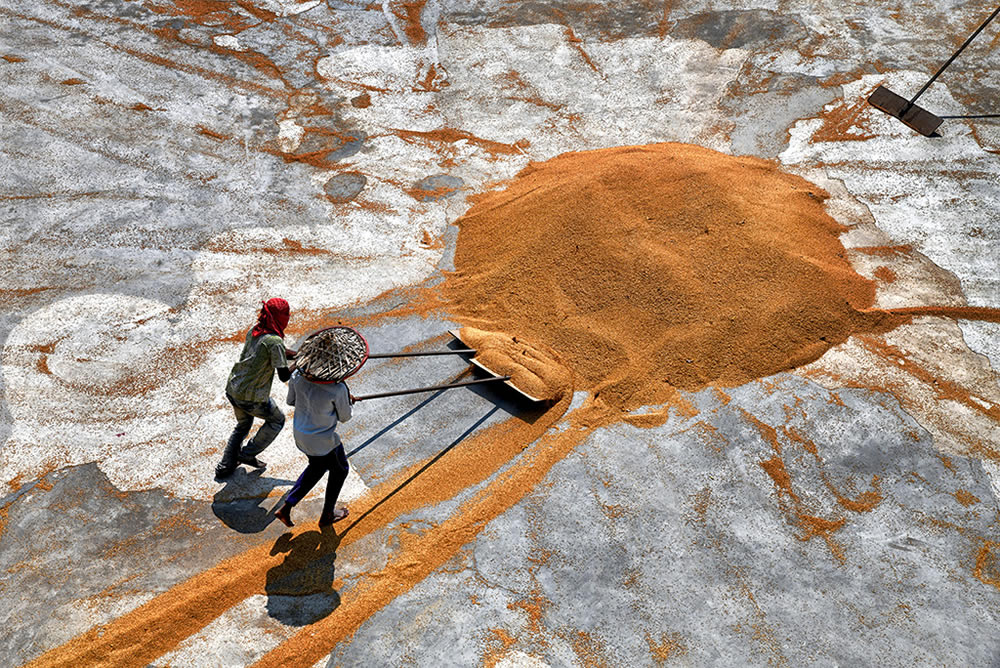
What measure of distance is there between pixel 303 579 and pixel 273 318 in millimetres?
1757

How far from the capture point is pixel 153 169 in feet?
27.3

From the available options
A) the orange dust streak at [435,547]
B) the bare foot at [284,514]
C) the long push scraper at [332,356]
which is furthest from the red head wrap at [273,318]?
the orange dust streak at [435,547]

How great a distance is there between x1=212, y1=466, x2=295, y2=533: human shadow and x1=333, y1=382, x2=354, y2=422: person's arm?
1.17 m

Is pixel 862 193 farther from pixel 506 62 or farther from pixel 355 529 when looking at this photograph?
pixel 355 529

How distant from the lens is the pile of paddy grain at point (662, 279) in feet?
19.1

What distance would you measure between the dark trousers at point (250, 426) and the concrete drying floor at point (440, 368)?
8.5 inches

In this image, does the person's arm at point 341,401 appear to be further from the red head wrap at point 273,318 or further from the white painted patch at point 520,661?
the white painted patch at point 520,661

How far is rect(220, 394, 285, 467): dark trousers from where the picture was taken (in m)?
4.84

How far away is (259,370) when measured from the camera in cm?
466

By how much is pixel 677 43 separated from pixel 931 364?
6873 millimetres

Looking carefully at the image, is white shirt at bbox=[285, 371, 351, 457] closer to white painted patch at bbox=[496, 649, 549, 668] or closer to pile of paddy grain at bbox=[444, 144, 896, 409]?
white painted patch at bbox=[496, 649, 549, 668]

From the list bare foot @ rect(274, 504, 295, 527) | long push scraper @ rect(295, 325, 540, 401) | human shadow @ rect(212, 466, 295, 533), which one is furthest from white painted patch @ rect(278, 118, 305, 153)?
bare foot @ rect(274, 504, 295, 527)

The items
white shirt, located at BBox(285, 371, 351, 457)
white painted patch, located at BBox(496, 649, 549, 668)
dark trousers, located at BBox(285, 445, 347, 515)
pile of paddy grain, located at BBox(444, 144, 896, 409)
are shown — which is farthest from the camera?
pile of paddy grain, located at BBox(444, 144, 896, 409)

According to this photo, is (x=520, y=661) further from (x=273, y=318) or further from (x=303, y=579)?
(x=273, y=318)
